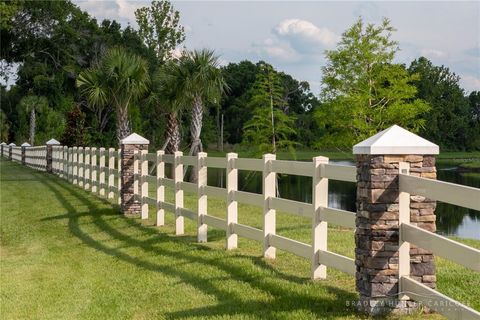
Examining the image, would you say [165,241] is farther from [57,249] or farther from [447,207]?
[447,207]

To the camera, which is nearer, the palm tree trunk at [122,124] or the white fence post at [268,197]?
the white fence post at [268,197]

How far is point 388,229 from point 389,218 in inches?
4.0

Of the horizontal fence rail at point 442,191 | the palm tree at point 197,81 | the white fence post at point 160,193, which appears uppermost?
the palm tree at point 197,81

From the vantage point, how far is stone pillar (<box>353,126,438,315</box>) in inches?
231

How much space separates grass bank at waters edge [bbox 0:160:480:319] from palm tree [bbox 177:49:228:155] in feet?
35.1

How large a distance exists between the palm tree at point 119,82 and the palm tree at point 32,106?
2252 centimetres

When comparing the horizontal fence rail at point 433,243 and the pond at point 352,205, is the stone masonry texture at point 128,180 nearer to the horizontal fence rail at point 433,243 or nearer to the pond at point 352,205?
the horizontal fence rail at point 433,243

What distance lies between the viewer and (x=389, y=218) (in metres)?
5.89

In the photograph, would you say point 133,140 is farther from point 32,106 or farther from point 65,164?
point 32,106

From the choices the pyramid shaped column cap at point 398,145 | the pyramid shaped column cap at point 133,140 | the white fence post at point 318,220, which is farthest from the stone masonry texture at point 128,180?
the pyramid shaped column cap at point 398,145

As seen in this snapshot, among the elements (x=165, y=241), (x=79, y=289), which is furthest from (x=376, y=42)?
(x=79, y=289)

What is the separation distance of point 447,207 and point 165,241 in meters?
21.6

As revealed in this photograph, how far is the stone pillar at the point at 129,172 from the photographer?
1523 cm

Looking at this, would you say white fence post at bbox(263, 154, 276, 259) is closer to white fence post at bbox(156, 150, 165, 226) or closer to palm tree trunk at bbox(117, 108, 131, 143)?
white fence post at bbox(156, 150, 165, 226)
